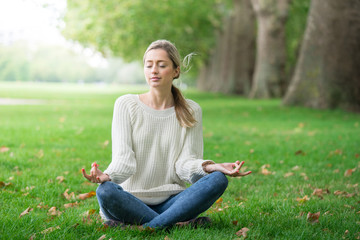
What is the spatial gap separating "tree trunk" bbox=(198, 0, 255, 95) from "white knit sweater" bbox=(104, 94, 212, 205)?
28534 millimetres

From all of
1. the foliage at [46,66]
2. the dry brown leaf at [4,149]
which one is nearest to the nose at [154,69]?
the dry brown leaf at [4,149]

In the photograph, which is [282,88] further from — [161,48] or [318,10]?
[161,48]

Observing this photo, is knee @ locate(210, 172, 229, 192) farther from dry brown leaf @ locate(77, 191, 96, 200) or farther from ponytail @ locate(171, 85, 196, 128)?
dry brown leaf @ locate(77, 191, 96, 200)

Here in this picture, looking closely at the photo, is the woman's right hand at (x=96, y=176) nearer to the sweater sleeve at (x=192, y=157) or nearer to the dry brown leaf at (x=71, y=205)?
the sweater sleeve at (x=192, y=157)

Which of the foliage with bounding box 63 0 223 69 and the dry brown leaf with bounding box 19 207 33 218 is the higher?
the foliage with bounding box 63 0 223 69

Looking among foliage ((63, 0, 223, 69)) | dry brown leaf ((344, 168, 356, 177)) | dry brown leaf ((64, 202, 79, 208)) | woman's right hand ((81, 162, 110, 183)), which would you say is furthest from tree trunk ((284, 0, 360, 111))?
woman's right hand ((81, 162, 110, 183))

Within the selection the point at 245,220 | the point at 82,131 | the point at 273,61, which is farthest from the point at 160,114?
the point at 273,61

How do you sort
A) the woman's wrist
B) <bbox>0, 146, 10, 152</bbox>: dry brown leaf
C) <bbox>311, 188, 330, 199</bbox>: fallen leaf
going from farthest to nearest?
<bbox>0, 146, 10, 152</bbox>: dry brown leaf, <bbox>311, 188, 330, 199</bbox>: fallen leaf, the woman's wrist

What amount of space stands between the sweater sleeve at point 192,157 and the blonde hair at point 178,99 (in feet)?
0.26

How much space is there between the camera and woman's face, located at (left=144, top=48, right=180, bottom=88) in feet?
12.3

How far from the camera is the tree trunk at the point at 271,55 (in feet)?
77.6

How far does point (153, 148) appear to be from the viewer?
376 cm

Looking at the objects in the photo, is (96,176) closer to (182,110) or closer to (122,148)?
(122,148)

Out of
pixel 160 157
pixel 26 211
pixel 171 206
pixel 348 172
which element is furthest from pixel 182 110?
pixel 348 172
